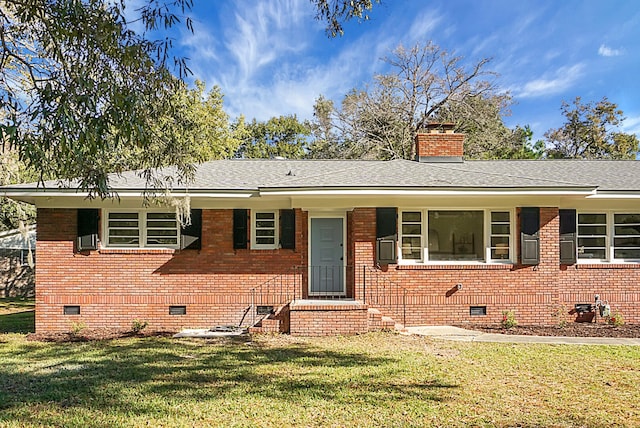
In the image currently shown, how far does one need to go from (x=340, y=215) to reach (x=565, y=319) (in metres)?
5.44

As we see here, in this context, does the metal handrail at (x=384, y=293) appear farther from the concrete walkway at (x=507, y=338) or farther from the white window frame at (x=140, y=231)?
the white window frame at (x=140, y=231)

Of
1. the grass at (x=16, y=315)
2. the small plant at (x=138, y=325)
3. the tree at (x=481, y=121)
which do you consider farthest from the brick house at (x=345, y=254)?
the tree at (x=481, y=121)

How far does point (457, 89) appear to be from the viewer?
2538 cm

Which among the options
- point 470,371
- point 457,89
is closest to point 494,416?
point 470,371

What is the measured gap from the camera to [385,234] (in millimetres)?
9273

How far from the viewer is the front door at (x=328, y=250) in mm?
10227

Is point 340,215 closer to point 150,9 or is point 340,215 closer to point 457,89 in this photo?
point 150,9

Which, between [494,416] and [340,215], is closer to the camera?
[494,416]

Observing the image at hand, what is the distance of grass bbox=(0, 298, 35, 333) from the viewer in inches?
414

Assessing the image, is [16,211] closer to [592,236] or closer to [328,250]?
[328,250]

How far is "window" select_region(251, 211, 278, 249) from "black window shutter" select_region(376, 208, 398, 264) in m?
2.33

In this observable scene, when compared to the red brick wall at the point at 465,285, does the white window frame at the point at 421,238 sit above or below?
above

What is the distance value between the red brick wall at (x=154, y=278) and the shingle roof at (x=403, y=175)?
3.50 ft

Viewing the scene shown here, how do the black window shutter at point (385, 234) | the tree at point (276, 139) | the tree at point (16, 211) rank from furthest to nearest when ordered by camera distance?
the tree at point (276, 139), the tree at point (16, 211), the black window shutter at point (385, 234)
